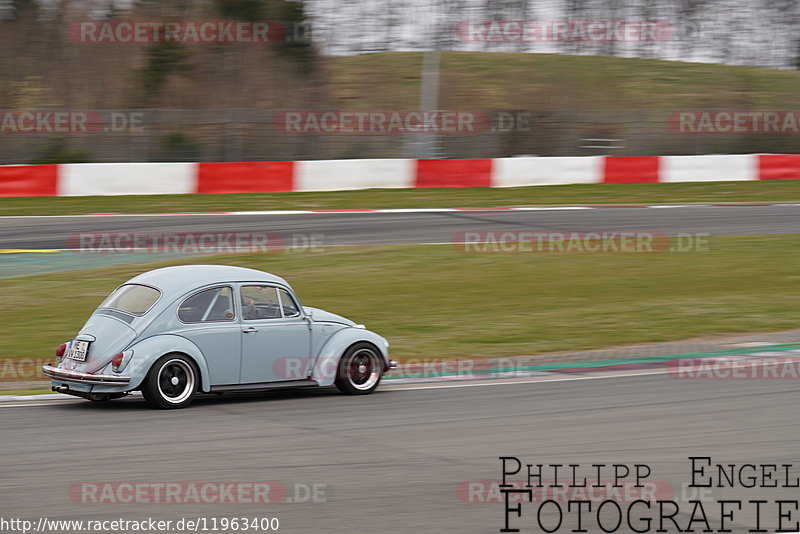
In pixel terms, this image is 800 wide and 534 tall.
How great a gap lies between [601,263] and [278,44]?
18.2m

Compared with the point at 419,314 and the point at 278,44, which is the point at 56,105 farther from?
the point at 419,314

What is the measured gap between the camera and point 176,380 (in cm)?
835

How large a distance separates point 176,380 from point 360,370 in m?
1.73

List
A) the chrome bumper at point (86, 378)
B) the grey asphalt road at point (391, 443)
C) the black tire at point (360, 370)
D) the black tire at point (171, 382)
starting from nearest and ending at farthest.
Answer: the grey asphalt road at point (391, 443), the chrome bumper at point (86, 378), the black tire at point (171, 382), the black tire at point (360, 370)

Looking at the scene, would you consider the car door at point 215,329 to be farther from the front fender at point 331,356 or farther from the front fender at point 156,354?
the front fender at point 331,356

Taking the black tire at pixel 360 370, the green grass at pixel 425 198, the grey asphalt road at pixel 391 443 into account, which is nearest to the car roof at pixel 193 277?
the black tire at pixel 360 370

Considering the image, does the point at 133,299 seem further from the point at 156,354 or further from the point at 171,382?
the point at 171,382

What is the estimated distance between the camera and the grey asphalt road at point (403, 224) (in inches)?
703

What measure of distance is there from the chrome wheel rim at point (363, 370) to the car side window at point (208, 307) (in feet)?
3.91

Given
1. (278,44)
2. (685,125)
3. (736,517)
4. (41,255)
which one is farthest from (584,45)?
(736,517)

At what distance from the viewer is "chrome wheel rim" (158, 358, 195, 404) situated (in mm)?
8289

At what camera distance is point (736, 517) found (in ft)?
18.6

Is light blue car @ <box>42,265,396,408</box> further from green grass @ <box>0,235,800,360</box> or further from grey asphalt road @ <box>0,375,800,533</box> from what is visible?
green grass @ <box>0,235,800,360</box>

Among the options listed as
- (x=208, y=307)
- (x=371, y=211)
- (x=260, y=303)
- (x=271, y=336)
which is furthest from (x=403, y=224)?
(x=208, y=307)
